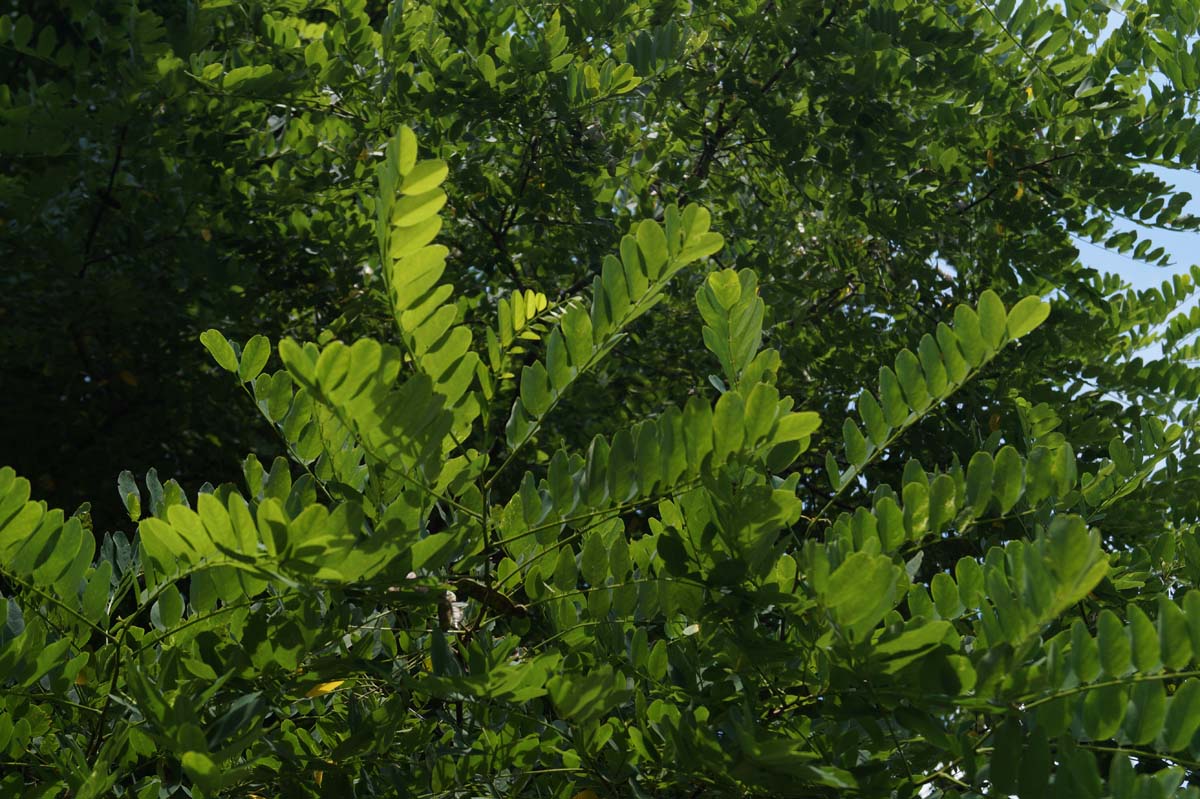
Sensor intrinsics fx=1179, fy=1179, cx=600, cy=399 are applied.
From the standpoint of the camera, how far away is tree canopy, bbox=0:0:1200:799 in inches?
38.2

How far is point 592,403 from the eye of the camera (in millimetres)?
3439

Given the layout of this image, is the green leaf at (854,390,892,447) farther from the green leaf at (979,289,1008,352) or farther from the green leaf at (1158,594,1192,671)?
the green leaf at (1158,594,1192,671)

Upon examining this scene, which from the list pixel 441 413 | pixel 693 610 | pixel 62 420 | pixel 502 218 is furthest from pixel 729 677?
pixel 62 420

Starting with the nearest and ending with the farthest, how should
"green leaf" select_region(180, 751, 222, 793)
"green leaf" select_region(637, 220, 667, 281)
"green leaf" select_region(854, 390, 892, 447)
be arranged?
"green leaf" select_region(180, 751, 222, 793), "green leaf" select_region(637, 220, 667, 281), "green leaf" select_region(854, 390, 892, 447)

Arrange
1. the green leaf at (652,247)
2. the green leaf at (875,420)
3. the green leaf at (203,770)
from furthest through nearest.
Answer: the green leaf at (875,420), the green leaf at (652,247), the green leaf at (203,770)

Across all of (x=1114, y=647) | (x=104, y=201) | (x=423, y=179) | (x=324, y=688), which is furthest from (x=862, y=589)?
(x=104, y=201)

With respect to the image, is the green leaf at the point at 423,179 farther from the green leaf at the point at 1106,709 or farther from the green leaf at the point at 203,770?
the green leaf at the point at 1106,709

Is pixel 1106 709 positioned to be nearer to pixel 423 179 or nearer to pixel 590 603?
pixel 590 603

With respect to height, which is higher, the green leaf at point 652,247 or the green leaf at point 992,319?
the green leaf at point 652,247

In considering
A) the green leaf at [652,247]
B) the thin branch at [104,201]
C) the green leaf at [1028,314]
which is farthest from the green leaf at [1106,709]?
the thin branch at [104,201]

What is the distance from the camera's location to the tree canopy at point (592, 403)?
0.97 m

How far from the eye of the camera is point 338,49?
132 inches

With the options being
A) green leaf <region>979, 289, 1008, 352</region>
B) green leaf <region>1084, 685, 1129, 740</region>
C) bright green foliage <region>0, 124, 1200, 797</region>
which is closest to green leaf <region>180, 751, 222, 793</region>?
bright green foliage <region>0, 124, 1200, 797</region>

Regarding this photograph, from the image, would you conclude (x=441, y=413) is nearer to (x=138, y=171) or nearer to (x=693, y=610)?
(x=693, y=610)
